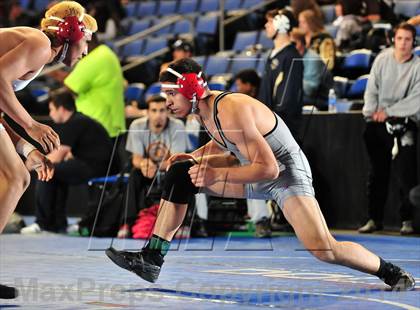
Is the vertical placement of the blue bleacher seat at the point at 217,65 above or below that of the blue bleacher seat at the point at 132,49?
above

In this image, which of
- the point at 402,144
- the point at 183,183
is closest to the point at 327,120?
the point at 402,144

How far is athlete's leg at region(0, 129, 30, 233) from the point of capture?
4.82m

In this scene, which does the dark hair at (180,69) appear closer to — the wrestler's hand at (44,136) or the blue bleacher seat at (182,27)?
the wrestler's hand at (44,136)

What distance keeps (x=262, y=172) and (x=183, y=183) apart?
0.48 m

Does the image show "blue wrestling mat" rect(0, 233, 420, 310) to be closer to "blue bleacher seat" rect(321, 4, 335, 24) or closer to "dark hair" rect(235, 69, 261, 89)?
"dark hair" rect(235, 69, 261, 89)

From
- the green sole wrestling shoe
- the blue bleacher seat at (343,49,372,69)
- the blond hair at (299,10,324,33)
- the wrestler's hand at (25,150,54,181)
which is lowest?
the blue bleacher seat at (343,49,372,69)

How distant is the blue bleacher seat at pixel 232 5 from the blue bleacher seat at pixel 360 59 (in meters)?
4.46

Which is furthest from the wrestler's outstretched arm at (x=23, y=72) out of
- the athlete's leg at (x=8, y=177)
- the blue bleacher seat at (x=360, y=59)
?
the blue bleacher seat at (x=360, y=59)

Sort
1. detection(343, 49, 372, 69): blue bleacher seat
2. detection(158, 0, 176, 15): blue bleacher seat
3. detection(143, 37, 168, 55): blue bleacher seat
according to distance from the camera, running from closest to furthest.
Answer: detection(343, 49, 372, 69): blue bleacher seat < detection(143, 37, 168, 55): blue bleacher seat < detection(158, 0, 176, 15): blue bleacher seat

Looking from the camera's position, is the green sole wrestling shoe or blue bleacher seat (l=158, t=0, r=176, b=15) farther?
blue bleacher seat (l=158, t=0, r=176, b=15)

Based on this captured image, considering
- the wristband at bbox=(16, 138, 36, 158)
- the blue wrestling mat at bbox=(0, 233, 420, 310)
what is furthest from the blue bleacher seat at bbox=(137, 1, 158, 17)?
the wristband at bbox=(16, 138, 36, 158)

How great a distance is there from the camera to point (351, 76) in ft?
36.2

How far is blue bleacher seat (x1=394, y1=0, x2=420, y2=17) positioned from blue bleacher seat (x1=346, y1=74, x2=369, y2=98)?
161 centimetres

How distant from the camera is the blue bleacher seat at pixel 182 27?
50.4ft
